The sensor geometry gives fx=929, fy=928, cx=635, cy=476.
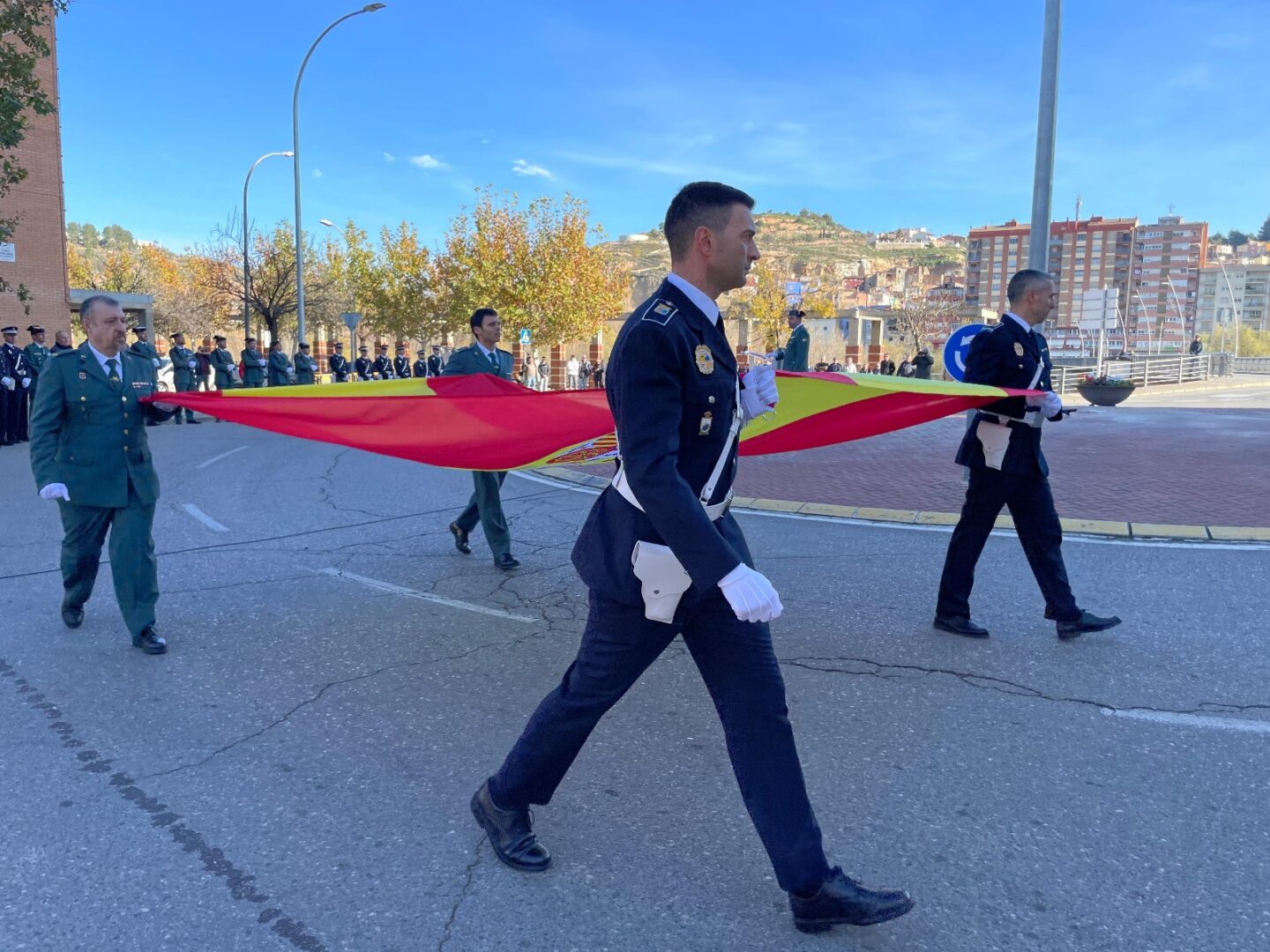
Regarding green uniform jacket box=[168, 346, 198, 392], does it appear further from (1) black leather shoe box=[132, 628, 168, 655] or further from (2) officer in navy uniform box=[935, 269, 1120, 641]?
(2) officer in navy uniform box=[935, 269, 1120, 641]

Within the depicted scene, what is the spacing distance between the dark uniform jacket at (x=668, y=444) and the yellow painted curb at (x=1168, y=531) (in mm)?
6435

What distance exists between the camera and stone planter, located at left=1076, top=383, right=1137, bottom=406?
→ 26766 millimetres

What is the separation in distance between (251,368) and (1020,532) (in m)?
20.8

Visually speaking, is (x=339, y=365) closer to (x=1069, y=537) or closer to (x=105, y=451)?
(x=1069, y=537)

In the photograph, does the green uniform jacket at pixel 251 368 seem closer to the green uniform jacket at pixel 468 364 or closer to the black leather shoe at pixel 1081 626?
the green uniform jacket at pixel 468 364

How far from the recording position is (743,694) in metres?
2.47

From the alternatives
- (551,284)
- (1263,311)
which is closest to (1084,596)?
(551,284)

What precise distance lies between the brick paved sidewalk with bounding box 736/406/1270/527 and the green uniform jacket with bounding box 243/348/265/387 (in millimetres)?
14529

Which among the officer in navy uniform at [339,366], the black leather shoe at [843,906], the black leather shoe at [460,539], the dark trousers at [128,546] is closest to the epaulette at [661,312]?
the black leather shoe at [843,906]

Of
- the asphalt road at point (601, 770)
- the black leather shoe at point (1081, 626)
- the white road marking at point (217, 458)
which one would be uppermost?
the black leather shoe at point (1081, 626)

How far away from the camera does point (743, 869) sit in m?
2.82

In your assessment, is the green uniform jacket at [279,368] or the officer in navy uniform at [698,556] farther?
the green uniform jacket at [279,368]

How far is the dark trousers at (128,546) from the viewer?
4.79m

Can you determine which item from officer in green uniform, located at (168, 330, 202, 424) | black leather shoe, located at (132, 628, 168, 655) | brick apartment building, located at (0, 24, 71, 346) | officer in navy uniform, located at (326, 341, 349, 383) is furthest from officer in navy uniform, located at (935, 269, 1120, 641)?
brick apartment building, located at (0, 24, 71, 346)
